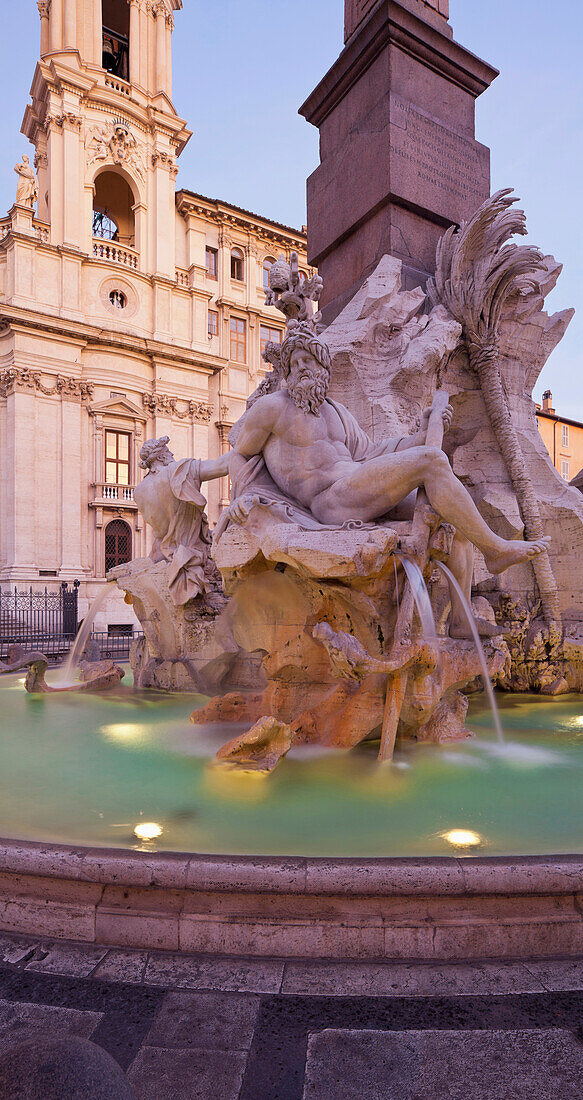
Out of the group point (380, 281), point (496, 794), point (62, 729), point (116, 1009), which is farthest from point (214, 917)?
point (380, 281)

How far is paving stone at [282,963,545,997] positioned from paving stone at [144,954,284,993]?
0.06m

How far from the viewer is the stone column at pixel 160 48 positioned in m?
28.3

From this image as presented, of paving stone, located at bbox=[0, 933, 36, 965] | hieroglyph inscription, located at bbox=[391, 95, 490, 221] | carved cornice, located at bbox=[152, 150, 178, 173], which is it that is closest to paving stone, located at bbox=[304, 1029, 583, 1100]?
paving stone, located at bbox=[0, 933, 36, 965]

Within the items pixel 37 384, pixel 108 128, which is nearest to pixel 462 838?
pixel 37 384

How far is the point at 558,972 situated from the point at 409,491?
8.81 ft

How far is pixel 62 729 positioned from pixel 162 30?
35.5 meters

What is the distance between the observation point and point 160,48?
28.6 m

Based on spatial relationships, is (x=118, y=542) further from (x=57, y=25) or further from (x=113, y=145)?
(x=57, y=25)

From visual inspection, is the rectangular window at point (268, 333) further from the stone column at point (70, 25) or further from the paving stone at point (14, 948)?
the paving stone at point (14, 948)

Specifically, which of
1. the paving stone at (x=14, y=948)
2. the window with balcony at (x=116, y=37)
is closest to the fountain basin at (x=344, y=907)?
the paving stone at (x=14, y=948)

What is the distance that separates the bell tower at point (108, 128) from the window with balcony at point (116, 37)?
5cm

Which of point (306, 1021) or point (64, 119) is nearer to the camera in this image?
point (306, 1021)

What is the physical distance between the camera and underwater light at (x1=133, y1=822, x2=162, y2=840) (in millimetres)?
2576

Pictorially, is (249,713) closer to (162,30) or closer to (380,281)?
(380,281)
